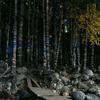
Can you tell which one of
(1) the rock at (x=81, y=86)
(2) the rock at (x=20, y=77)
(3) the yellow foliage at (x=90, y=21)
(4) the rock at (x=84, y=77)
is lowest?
(1) the rock at (x=81, y=86)

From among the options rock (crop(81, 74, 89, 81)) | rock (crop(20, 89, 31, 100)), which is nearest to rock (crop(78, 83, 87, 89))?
rock (crop(81, 74, 89, 81))

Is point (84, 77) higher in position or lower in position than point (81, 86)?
higher

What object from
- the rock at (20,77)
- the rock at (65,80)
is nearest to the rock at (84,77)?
the rock at (65,80)

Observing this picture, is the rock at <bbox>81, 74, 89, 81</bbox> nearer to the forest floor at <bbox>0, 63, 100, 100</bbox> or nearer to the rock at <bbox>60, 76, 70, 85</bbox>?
the forest floor at <bbox>0, 63, 100, 100</bbox>

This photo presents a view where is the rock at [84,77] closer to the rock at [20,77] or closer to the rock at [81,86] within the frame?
the rock at [81,86]

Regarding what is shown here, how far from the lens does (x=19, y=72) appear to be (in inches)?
397

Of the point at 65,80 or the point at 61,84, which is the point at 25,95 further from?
the point at 65,80

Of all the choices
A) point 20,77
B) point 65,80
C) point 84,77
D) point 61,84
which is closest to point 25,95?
point 20,77

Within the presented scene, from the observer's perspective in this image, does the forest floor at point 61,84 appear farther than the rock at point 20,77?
No

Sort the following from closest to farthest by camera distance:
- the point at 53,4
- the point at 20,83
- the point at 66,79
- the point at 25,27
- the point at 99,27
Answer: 1. the point at 20,83
2. the point at 66,79
3. the point at 99,27
4. the point at 53,4
5. the point at 25,27

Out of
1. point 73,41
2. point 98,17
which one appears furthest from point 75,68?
point 98,17

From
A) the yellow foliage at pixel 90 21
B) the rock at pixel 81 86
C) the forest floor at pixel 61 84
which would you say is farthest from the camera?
the yellow foliage at pixel 90 21

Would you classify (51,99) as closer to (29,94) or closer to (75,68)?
(29,94)

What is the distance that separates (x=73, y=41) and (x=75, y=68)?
88.6 inches
